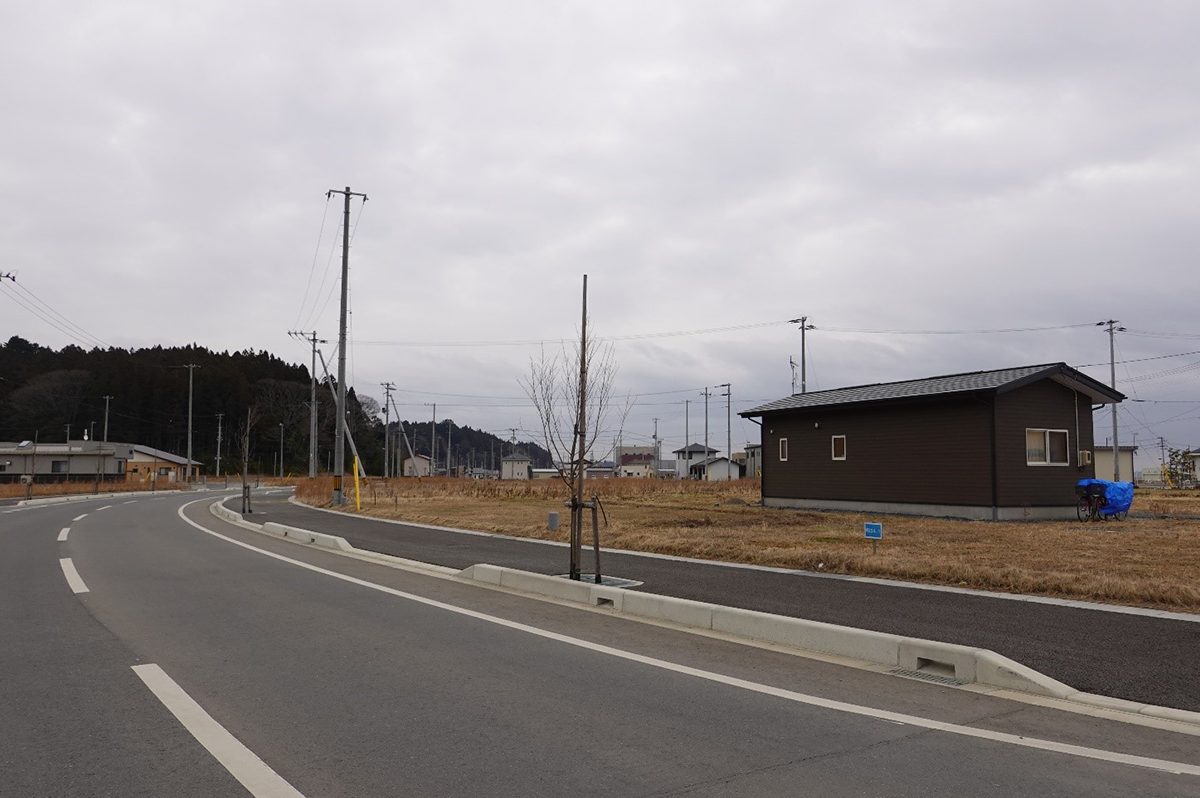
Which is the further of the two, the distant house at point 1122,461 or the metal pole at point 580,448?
the distant house at point 1122,461

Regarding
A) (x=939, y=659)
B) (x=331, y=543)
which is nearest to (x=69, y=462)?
(x=331, y=543)

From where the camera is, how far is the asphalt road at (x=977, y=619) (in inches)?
238

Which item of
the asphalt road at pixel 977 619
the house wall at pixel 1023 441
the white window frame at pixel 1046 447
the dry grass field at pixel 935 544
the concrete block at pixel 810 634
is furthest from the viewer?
the white window frame at pixel 1046 447

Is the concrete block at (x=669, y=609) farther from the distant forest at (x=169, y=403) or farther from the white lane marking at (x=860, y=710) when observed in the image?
the distant forest at (x=169, y=403)

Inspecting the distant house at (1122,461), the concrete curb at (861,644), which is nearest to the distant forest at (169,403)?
the distant house at (1122,461)

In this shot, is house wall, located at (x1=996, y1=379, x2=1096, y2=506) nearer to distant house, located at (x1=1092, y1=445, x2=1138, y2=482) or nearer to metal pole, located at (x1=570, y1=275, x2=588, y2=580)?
metal pole, located at (x1=570, y1=275, x2=588, y2=580)

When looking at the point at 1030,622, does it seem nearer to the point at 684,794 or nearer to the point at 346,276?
the point at 684,794

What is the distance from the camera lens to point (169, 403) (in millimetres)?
104312

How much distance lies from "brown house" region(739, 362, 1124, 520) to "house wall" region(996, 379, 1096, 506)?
0.03 meters

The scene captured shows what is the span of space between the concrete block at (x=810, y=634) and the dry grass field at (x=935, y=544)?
151 inches

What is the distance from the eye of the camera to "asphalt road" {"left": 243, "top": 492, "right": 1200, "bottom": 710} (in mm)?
6051

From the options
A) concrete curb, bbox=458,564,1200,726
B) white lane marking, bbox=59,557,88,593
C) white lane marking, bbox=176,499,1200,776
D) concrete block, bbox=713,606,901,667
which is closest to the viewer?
white lane marking, bbox=176,499,1200,776

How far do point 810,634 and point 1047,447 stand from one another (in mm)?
17959

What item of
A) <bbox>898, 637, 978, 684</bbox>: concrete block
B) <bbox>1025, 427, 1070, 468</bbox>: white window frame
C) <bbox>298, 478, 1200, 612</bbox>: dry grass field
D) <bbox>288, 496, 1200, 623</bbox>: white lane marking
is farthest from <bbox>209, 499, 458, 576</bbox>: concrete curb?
<bbox>1025, 427, 1070, 468</bbox>: white window frame
